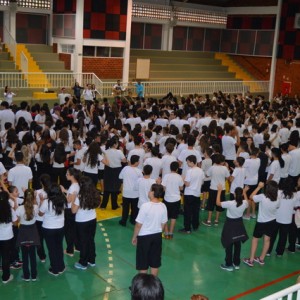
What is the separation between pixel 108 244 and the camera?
8.12 metres

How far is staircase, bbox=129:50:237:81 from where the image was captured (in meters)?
25.2

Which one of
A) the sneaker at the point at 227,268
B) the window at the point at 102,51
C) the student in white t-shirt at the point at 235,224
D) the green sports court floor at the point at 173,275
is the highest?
the window at the point at 102,51

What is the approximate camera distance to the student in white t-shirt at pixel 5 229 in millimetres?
6035

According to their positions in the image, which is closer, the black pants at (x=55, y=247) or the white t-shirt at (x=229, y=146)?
the black pants at (x=55, y=247)

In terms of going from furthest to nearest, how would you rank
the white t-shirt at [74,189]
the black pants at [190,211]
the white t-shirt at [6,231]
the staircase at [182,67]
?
the staircase at [182,67] → the black pants at [190,211] → the white t-shirt at [74,189] → the white t-shirt at [6,231]

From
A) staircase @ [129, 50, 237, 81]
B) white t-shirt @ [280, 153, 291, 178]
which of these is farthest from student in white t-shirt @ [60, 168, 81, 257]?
staircase @ [129, 50, 237, 81]

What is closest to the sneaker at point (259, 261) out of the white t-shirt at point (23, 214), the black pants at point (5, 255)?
the white t-shirt at point (23, 214)

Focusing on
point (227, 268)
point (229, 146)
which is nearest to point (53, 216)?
point (227, 268)

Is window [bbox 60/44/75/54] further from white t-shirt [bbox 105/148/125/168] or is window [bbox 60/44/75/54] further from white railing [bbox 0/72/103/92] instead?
white t-shirt [bbox 105/148/125/168]

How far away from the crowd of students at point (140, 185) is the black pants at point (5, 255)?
16mm

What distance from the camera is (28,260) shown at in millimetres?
6691

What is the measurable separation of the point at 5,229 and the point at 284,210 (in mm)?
Answer: 4387

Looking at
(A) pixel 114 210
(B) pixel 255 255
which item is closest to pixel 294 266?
(B) pixel 255 255

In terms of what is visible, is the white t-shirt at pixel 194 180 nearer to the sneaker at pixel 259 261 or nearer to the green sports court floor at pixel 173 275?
the green sports court floor at pixel 173 275
